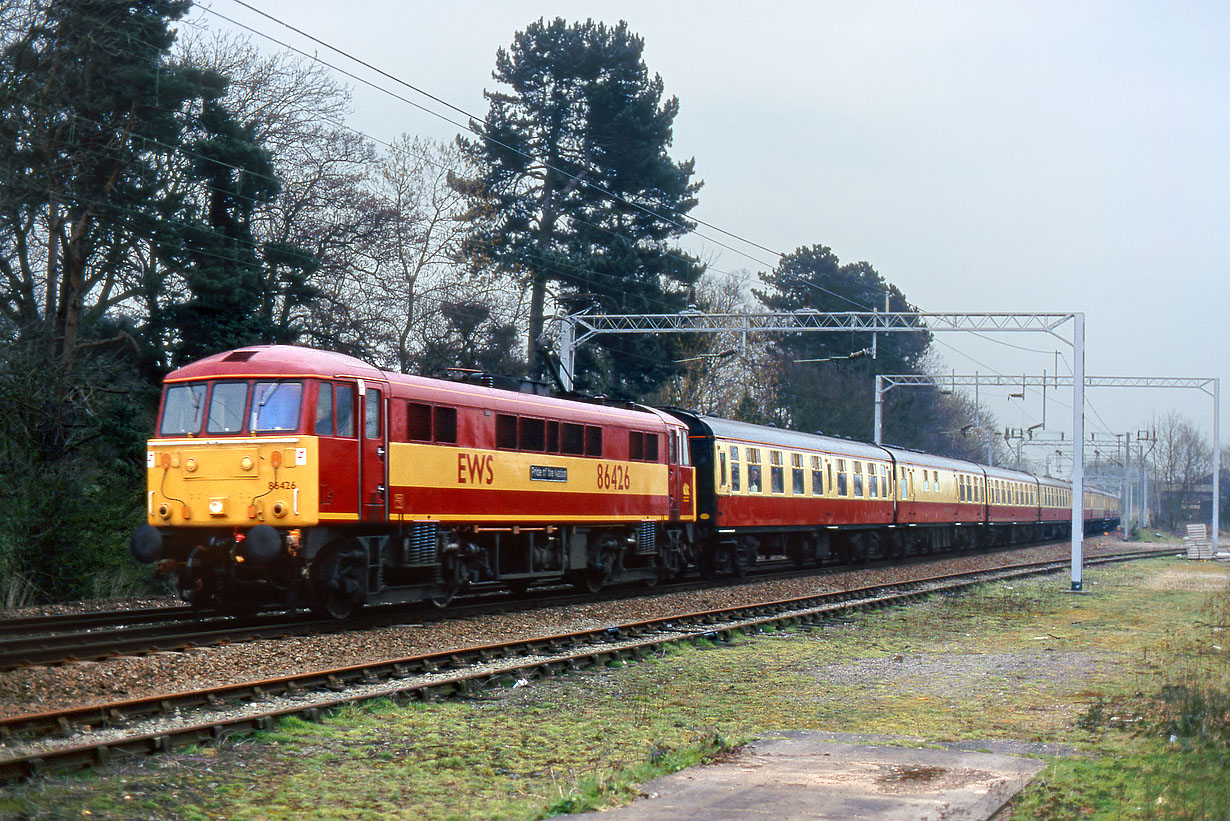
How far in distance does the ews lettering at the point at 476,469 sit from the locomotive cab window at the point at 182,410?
3703mm

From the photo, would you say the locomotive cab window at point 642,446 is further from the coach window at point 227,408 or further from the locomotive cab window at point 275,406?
the coach window at point 227,408

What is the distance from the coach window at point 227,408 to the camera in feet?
53.1

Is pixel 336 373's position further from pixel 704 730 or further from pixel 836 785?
pixel 836 785

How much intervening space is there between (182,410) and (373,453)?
248 cm

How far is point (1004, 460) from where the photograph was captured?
124 meters

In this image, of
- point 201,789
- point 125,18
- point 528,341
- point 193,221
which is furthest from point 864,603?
point 528,341

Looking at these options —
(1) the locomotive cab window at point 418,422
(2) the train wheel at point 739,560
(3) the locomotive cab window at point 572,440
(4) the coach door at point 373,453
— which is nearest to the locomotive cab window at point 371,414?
(4) the coach door at point 373,453

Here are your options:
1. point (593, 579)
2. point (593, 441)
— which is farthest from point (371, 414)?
point (593, 579)

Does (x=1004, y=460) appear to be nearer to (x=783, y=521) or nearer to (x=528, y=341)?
(x=528, y=341)

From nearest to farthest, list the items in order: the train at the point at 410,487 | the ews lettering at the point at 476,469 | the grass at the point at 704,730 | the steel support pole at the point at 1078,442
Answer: the grass at the point at 704,730
the train at the point at 410,487
the ews lettering at the point at 476,469
the steel support pole at the point at 1078,442

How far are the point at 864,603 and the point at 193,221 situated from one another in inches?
692

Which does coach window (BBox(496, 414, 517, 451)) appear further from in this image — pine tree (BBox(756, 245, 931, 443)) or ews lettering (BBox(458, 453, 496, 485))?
pine tree (BBox(756, 245, 931, 443))

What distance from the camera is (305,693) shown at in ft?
37.1

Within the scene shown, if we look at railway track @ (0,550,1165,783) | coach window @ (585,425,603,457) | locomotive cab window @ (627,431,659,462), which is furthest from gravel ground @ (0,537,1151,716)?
locomotive cab window @ (627,431,659,462)
